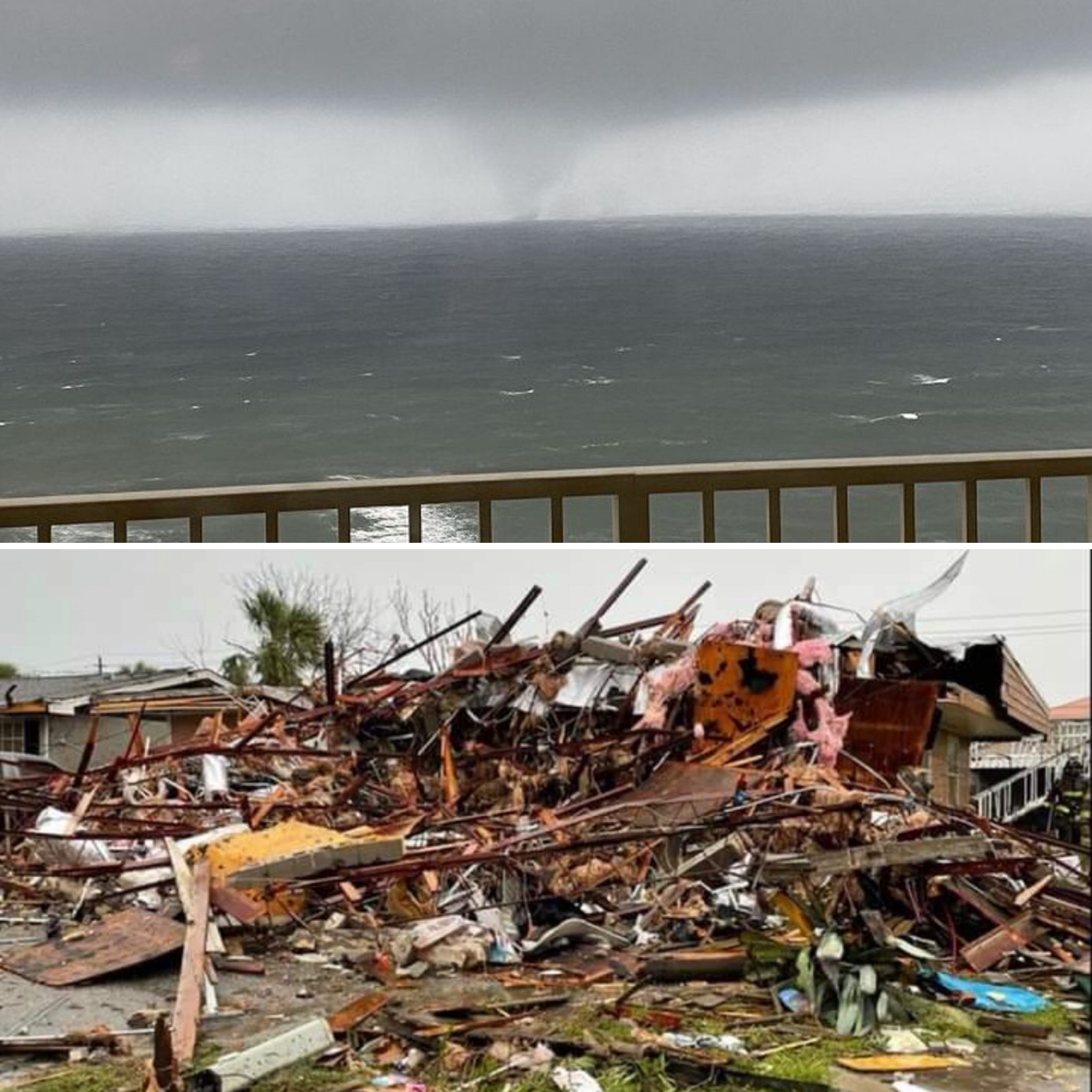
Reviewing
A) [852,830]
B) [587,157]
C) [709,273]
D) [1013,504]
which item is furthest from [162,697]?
[709,273]

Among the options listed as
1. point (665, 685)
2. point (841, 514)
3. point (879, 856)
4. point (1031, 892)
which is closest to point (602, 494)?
point (841, 514)

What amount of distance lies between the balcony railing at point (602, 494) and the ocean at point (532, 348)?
15.2 meters

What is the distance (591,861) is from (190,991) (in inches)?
19.7

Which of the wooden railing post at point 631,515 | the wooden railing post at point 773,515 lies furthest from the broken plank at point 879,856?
the wooden railing post at point 631,515

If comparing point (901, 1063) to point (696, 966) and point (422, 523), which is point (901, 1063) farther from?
point (422, 523)

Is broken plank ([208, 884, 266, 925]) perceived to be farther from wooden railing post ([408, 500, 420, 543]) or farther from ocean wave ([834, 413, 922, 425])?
ocean wave ([834, 413, 922, 425])

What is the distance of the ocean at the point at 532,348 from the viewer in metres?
37.3

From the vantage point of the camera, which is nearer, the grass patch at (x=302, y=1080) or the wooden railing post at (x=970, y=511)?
the grass patch at (x=302, y=1080)

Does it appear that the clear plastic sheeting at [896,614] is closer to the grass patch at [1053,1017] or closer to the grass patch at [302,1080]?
the grass patch at [1053,1017]

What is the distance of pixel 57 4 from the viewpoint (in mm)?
56594

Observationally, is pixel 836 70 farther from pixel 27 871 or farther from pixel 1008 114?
pixel 27 871

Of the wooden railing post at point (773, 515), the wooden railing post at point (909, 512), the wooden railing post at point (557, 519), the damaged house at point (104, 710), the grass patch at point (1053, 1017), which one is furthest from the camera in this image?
the wooden railing post at point (909, 512)

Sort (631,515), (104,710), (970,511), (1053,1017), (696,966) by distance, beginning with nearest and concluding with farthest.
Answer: (1053,1017)
(696,966)
(104,710)
(970,511)
(631,515)

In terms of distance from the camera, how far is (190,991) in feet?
6.17
